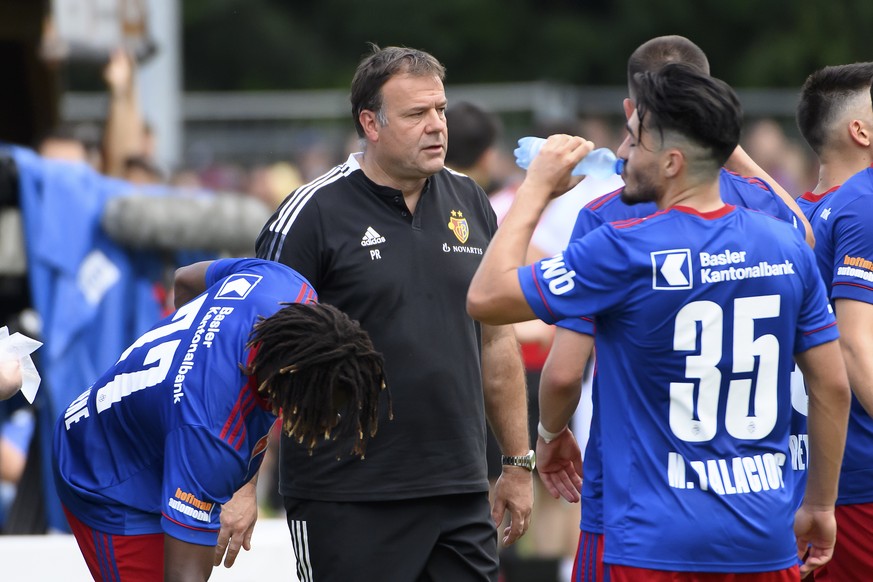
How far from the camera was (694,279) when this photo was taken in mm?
3338

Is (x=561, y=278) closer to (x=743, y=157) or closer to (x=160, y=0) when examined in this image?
(x=743, y=157)

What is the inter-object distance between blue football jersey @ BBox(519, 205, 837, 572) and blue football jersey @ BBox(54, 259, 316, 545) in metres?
0.86

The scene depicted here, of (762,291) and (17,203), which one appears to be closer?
(762,291)

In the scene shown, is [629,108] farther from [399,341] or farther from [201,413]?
[201,413]

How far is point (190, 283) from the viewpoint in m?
4.30

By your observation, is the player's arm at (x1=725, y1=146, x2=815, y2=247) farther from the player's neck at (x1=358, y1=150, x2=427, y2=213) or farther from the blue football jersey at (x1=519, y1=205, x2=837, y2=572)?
the player's neck at (x1=358, y1=150, x2=427, y2=213)

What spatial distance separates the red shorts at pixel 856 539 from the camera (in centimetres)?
433

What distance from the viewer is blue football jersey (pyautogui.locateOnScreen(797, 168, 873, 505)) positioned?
415 cm

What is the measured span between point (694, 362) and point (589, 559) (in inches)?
31.7

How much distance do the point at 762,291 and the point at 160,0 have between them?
30.9 ft

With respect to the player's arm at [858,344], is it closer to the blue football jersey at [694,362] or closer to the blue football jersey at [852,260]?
the blue football jersey at [852,260]

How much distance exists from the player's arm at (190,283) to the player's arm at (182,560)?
0.97 meters

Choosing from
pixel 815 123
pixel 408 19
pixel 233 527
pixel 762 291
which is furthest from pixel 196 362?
pixel 408 19

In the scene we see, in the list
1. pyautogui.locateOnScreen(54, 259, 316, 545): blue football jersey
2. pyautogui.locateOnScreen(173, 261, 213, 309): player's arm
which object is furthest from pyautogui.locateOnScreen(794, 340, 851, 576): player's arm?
pyautogui.locateOnScreen(173, 261, 213, 309): player's arm
